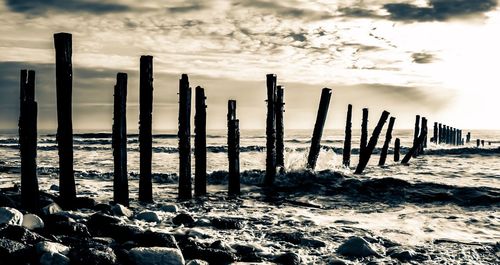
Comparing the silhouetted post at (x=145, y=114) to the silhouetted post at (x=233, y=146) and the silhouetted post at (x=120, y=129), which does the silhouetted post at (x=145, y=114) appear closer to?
the silhouetted post at (x=120, y=129)

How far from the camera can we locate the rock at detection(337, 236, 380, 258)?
262 inches

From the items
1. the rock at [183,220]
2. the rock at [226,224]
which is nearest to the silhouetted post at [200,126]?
the rock at [183,220]

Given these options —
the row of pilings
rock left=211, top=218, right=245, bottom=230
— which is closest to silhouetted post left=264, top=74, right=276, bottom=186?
the row of pilings

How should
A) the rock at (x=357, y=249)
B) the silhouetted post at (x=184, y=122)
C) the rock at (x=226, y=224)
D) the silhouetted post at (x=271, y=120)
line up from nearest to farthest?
the rock at (x=357, y=249) → the rock at (x=226, y=224) → the silhouetted post at (x=184, y=122) → the silhouetted post at (x=271, y=120)

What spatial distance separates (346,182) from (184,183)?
238 inches

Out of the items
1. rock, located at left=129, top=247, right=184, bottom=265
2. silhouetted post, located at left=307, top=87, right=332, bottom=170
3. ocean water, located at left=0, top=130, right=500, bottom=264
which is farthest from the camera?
silhouetted post, located at left=307, top=87, right=332, bottom=170

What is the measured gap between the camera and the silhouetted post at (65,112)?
334 inches

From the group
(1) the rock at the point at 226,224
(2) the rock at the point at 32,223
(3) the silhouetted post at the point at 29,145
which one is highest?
(3) the silhouetted post at the point at 29,145

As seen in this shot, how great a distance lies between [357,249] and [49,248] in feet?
12.3

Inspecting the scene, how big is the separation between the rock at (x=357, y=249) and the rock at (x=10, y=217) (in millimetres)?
4180

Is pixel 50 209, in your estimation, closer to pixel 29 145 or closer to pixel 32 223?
pixel 32 223

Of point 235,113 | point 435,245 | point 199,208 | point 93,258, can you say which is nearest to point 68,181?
point 199,208

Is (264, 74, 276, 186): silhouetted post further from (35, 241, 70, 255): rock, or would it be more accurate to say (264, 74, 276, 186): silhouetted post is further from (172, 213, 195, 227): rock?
(35, 241, 70, 255): rock

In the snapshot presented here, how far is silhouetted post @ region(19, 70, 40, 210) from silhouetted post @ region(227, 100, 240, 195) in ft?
15.8
